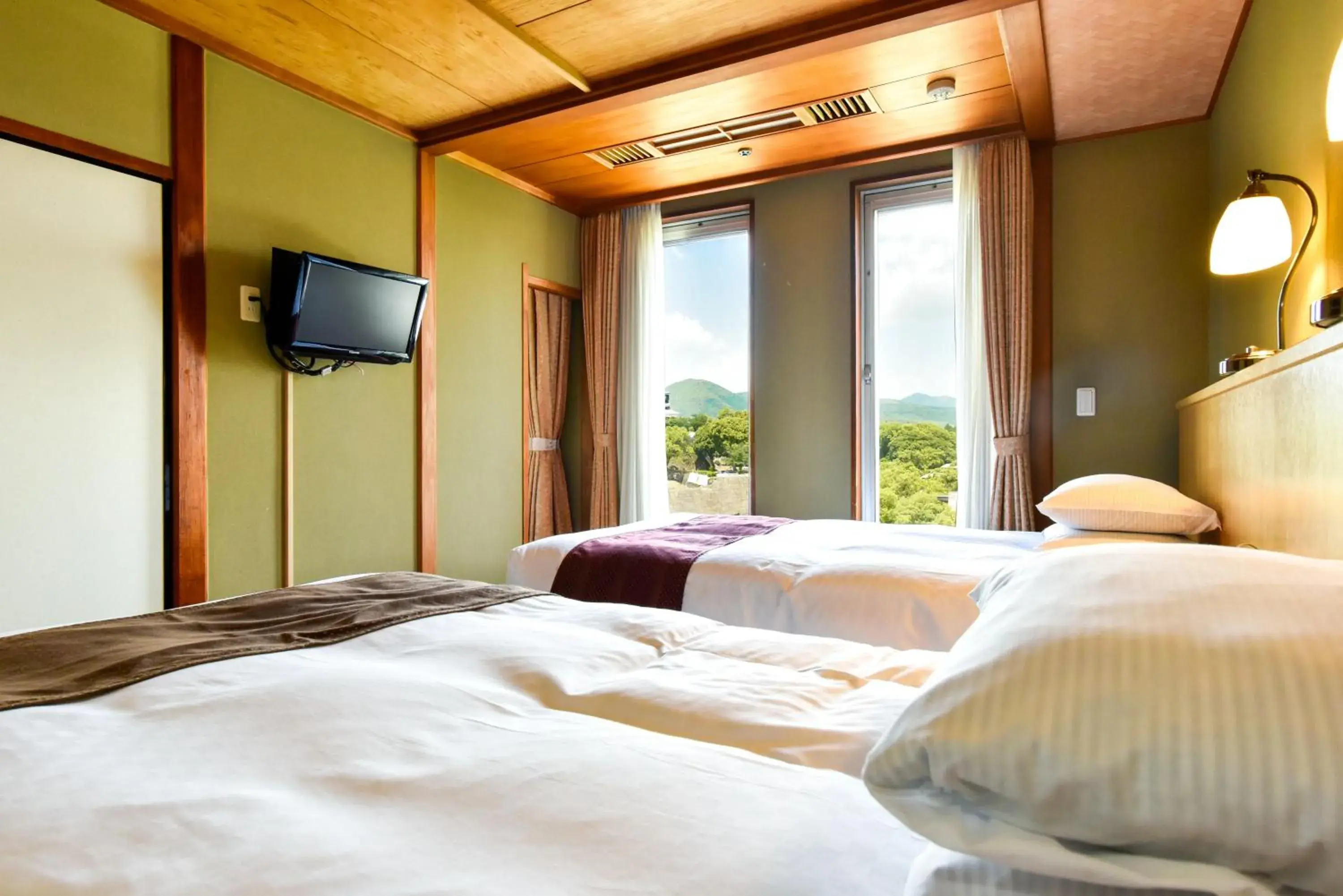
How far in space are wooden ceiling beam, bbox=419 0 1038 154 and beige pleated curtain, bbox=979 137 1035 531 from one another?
3.76 feet

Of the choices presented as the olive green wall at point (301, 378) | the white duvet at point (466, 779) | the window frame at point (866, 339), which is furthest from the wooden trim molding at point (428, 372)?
the white duvet at point (466, 779)

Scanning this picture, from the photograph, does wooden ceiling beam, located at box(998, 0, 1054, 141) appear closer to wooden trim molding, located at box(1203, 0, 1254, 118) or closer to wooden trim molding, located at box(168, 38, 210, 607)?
wooden trim molding, located at box(1203, 0, 1254, 118)

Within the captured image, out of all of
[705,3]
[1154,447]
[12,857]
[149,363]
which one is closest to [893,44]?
[705,3]

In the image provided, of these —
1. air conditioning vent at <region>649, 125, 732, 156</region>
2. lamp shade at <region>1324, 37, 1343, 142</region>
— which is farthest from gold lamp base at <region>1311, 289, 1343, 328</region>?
air conditioning vent at <region>649, 125, 732, 156</region>

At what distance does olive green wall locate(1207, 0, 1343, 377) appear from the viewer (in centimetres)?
175

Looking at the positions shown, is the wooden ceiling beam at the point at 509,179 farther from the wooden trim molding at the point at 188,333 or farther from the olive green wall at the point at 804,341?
the wooden trim molding at the point at 188,333

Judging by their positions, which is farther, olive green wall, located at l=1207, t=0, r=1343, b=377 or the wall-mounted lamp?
the wall-mounted lamp

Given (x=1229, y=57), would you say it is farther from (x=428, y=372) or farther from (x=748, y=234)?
(x=428, y=372)

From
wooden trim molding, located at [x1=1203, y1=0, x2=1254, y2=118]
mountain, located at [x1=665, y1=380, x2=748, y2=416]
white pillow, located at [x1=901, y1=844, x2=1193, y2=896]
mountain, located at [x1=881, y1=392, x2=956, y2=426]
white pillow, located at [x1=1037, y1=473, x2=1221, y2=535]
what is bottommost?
white pillow, located at [x1=901, y1=844, x2=1193, y2=896]

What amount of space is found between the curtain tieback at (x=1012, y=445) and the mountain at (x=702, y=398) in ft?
4.88

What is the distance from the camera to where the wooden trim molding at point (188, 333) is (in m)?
2.68

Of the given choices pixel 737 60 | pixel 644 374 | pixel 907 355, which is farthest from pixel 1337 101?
pixel 644 374

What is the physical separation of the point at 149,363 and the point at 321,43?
55.6 inches

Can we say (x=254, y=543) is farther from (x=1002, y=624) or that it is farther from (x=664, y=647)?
(x=1002, y=624)
